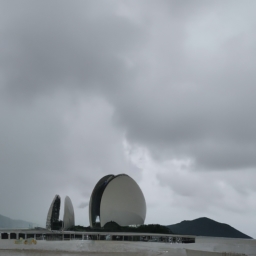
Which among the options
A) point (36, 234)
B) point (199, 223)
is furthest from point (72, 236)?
point (199, 223)

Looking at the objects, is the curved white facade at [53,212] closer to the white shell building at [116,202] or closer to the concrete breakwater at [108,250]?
the white shell building at [116,202]

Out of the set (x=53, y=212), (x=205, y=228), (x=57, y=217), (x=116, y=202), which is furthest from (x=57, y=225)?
(x=205, y=228)

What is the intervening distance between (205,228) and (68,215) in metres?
71.6

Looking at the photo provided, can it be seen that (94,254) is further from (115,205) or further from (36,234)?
(115,205)

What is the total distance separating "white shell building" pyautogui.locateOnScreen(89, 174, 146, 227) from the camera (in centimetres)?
4991

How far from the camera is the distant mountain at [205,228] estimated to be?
107675 millimetres

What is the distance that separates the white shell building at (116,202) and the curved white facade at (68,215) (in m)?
4.39

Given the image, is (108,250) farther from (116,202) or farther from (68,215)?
(68,215)

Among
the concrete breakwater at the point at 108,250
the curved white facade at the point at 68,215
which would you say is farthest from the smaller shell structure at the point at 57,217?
the concrete breakwater at the point at 108,250

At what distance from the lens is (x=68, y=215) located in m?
54.0

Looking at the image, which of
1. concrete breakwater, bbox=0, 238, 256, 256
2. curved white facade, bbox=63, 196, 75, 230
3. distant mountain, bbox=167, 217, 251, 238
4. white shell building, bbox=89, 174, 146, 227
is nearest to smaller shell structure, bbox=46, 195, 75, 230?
curved white facade, bbox=63, 196, 75, 230

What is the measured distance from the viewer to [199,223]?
118938 mm

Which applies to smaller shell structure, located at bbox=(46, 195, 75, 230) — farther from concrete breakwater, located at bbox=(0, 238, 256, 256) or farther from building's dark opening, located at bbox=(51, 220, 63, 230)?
concrete breakwater, located at bbox=(0, 238, 256, 256)

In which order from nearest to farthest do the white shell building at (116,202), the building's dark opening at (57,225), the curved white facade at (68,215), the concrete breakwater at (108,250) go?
the concrete breakwater at (108,250)
the white shell building at (116,202)
the building's dark opening at (57,225)
the curved white facade at (68,215)
